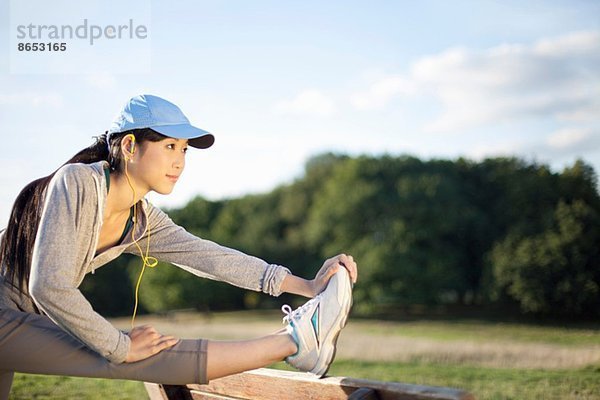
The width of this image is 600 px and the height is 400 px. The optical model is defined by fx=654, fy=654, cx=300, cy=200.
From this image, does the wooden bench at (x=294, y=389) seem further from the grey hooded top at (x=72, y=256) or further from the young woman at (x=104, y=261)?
the grey hooded top at (x=72, y=256)

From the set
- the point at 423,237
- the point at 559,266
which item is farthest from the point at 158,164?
the point at 423,237

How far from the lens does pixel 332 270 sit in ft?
8.75

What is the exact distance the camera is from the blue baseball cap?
8.52 ft

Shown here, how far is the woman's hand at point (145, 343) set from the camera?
7.48 feet

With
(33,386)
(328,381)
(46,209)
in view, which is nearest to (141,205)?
(46,209)

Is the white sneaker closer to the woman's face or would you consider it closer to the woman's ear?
the woman's face

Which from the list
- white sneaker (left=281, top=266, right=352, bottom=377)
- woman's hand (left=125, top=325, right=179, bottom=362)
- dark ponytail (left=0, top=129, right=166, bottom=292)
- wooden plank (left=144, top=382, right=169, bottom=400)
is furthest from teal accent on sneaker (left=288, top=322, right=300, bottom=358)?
dark ponytail (left=0, top=129, right=166, bottom=292)

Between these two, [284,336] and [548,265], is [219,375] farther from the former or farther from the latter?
[548,265]

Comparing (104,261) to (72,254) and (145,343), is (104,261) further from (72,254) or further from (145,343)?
(145,343)

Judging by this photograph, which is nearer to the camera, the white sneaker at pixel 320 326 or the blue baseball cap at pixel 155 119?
the white sneaker at pixel 320 326

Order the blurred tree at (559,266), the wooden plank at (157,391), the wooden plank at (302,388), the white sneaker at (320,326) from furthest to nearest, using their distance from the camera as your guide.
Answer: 1. the blurred tree at (559,266)
2. the wooden plank at (157,391)
3. the white sneaker at (320,326)
4. the wooden plank at (302,388)

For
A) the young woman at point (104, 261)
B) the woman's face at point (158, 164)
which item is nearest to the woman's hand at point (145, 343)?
the young woman at point (104, 261)

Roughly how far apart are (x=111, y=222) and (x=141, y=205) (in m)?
0.16

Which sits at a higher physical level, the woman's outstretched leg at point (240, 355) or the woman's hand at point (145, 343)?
the woman's hand at point (145, 343)
